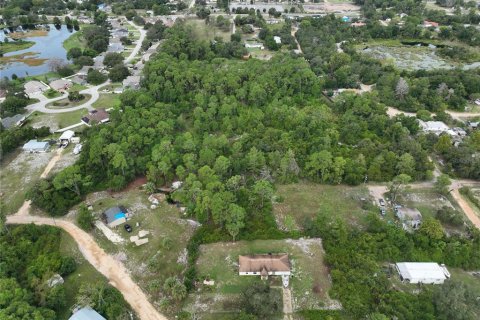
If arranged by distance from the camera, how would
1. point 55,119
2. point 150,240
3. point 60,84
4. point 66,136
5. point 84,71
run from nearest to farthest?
1. point 150,240
2. point 66,136
3. point 55,119
4. point 60,84
5. point 84,71

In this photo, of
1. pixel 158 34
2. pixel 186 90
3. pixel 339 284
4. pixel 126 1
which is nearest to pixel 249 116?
pixel 186 90

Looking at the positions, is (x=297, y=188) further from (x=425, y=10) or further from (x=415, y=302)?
(x=425, y=10)

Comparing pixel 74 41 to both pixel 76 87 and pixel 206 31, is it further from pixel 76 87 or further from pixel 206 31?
pixel 206 31

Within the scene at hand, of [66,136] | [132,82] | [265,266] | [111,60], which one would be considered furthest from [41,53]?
[265,266]

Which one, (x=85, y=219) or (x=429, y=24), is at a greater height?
(x=429, y=24)

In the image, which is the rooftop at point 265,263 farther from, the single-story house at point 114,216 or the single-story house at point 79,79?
the single-story house at point 79,79

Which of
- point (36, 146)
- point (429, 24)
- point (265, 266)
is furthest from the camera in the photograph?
point (429, 24)
